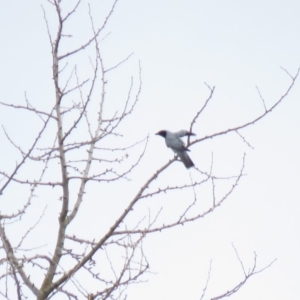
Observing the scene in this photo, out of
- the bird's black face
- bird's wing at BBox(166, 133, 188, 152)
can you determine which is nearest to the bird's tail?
bird's wing at BBox(166, 133, 188, 152)

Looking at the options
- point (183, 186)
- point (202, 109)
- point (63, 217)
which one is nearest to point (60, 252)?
point (63, 217)

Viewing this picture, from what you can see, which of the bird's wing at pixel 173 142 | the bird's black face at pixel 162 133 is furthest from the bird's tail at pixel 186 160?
the bird's black face at pixel 162 133

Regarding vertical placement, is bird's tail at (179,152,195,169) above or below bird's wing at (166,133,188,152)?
below

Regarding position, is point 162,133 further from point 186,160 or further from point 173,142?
point 186,160

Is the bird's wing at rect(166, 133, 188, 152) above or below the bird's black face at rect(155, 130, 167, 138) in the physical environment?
below

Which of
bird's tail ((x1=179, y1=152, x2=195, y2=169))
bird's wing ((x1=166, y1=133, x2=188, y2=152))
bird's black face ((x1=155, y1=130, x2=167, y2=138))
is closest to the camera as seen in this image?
bird's tail ((x1=179, y1=152, x2=195, y2=169))

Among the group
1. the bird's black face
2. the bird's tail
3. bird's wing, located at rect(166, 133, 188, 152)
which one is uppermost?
the bird's black face

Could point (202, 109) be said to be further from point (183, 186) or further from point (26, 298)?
point (26, 298)

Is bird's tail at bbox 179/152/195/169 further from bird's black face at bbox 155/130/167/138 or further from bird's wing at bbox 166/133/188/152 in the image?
bird's black face at bbox 155/130/167/138

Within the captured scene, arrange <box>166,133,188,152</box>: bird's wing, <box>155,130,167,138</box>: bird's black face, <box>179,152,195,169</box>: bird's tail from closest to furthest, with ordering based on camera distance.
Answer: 1. <box>179,152,195,169</box>: bird's tail
2. <box>166,133,188,152</box>: bird's wing
3. <box>155,130,167,138</box>: bird's black face

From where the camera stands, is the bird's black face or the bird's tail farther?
the bird's black face

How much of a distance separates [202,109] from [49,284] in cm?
161

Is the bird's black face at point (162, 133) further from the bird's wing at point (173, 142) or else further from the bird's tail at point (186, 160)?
the bird's tail at point (186, 160)

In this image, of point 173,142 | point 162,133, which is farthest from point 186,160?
point 162,133
